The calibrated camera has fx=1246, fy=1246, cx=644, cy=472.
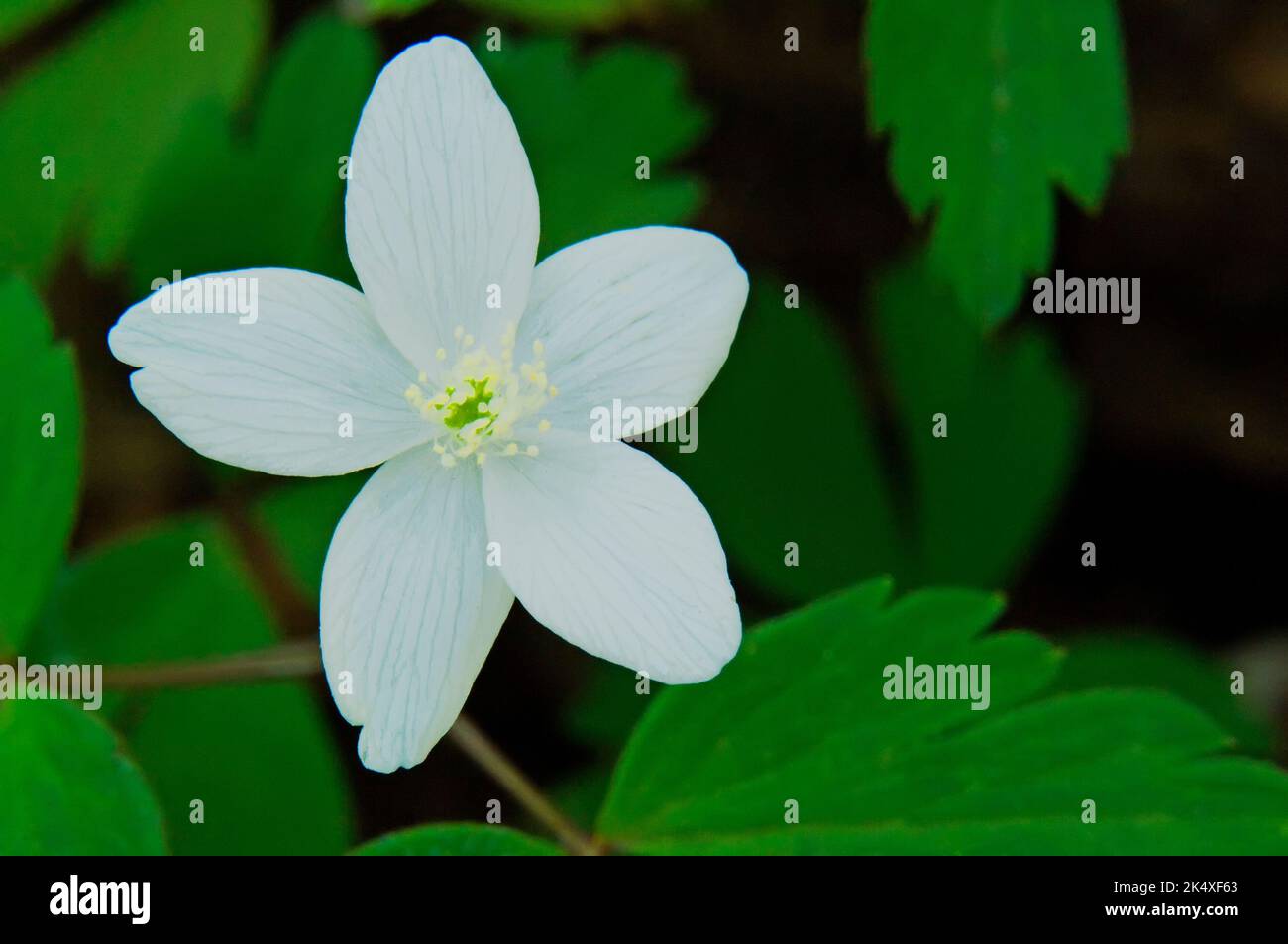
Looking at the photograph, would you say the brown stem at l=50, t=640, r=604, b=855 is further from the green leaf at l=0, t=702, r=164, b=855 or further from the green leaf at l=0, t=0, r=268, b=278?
the green leaf at l=0, t=0, r=268, b=278

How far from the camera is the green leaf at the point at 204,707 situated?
3174mm

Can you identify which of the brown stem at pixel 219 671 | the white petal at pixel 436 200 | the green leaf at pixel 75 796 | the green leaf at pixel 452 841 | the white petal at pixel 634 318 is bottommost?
the green leaf at pixel 452 841

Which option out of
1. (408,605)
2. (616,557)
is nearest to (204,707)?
(408,605)

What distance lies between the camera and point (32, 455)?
2.47 meters

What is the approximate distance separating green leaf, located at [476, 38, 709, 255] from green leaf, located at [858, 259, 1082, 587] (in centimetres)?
92

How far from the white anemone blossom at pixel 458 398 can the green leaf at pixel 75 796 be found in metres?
0.60

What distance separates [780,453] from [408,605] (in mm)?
1796

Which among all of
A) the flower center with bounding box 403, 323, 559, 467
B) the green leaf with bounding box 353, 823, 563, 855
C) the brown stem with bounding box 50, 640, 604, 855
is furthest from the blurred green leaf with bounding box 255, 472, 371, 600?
the flower center with bounding box 403, 323, 559, 467

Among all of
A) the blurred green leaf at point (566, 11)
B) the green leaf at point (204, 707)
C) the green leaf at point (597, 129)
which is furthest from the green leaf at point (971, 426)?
the green leaf at point (204, 707)

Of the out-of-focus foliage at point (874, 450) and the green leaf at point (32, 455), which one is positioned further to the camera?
the out-of-focus foliage at point (874, 450)

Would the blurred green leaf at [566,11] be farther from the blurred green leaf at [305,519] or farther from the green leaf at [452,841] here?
the green leaf at [452,841]

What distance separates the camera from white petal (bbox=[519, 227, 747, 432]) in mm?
2076

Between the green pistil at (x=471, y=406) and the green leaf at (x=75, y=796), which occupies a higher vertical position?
the green pistil at (x=471, y=406)
